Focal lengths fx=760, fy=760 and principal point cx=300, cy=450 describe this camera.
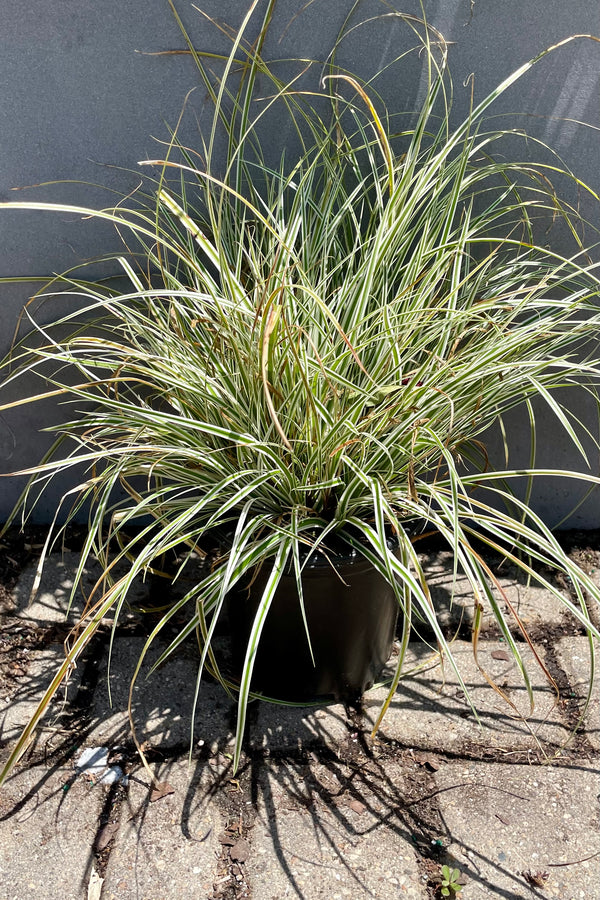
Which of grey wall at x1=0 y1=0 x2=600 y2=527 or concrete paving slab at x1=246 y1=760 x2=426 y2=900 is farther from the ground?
grey wall at x1=0 y1=0 x2=600 y2=527

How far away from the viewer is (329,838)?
1.32 m

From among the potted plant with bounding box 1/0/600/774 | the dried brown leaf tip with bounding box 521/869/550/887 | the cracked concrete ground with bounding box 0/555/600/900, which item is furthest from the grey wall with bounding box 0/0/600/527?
the dried brown leaf tip with bounding box 521/869/550/887

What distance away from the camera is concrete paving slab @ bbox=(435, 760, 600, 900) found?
4.13 feet

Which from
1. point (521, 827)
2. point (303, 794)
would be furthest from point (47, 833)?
point (521, 827)

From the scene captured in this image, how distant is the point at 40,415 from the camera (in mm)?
2012

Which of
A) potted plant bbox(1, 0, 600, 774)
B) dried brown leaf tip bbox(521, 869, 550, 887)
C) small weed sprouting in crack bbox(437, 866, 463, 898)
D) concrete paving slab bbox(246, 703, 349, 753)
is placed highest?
potted plant bbox(1, 0, 600, 774)

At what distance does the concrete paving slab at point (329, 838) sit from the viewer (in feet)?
4.10

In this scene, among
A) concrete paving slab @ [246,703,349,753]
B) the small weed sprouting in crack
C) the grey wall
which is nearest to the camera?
the small weed sprouting in crack

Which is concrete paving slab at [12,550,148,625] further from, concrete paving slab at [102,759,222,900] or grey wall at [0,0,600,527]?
grey wall at [0,0,600,527]

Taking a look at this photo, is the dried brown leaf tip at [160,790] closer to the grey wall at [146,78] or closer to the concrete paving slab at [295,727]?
the concrete paving slab at [295,727]

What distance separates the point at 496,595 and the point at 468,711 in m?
0.38

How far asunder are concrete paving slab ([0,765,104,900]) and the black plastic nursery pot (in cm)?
40

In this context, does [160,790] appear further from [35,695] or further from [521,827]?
[521,827]

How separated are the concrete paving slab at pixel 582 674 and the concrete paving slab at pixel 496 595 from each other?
3.2 inches
